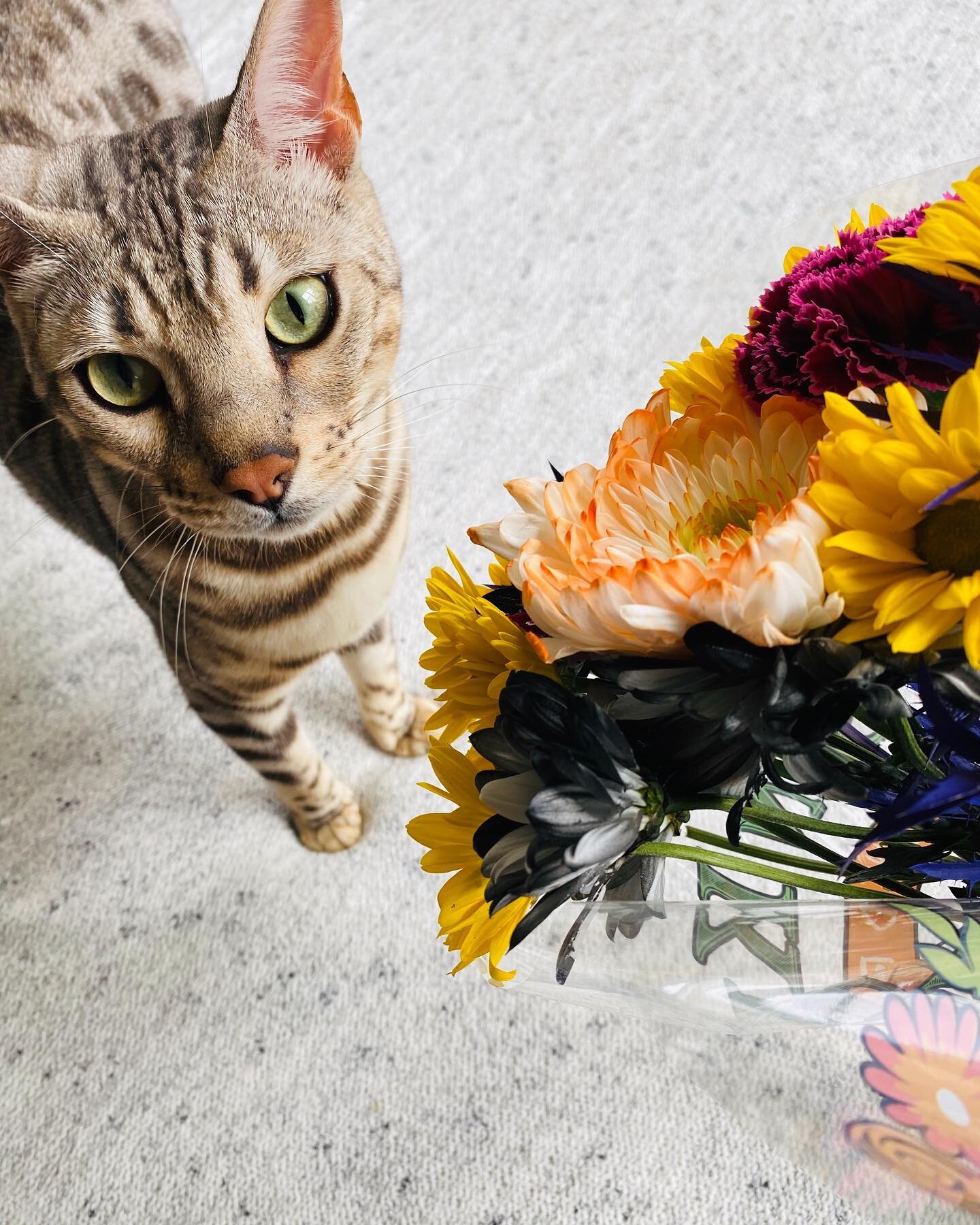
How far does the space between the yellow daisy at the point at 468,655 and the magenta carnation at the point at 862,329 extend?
Answer: 121 millimetres

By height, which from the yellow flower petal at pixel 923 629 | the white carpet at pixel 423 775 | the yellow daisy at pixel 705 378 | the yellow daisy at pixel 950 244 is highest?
the yellow daisy at pixel 950 244

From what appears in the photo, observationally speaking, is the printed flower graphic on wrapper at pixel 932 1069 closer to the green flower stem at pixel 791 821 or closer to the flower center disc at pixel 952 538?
the green flower stem at pixel 791 821

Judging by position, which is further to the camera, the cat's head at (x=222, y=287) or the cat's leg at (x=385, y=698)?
the cat's leg at (x=385, y=698)

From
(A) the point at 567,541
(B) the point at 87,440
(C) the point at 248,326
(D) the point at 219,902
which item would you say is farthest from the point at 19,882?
(A) the point at 567,541

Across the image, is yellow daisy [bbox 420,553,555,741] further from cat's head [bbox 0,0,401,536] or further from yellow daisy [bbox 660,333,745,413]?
cat's head [bbox 0,0,401,536]

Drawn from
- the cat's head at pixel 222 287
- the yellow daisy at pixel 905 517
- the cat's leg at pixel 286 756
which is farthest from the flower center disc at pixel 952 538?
the cat's leg at pixel 286 756

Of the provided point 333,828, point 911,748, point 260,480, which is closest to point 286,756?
point 333,828

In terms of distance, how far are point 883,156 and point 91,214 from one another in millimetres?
1129

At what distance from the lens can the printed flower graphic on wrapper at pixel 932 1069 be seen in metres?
0.35

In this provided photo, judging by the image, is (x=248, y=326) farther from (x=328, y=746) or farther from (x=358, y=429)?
(x=328, y=746)

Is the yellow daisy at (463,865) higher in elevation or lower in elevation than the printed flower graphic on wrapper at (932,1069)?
higher

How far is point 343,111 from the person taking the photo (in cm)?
61

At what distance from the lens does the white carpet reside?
0.81 meters

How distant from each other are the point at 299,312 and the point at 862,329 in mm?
398
